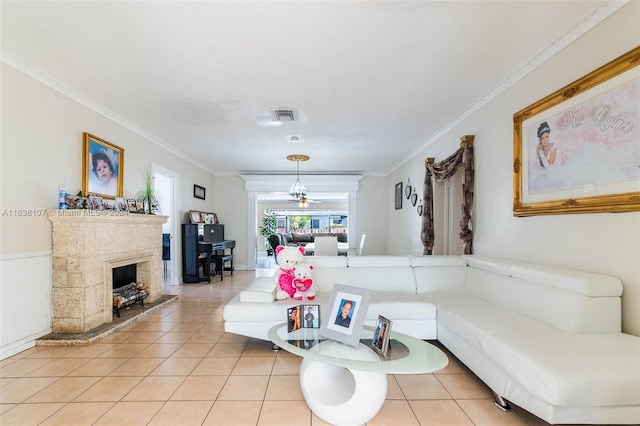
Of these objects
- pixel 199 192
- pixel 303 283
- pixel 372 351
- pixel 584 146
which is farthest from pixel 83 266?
pixel 584 146

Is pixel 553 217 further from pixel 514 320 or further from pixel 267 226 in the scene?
pixel 267 226

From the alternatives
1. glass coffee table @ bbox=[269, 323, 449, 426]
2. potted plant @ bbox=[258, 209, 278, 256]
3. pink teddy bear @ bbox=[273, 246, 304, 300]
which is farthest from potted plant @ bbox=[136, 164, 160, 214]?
potted plant @ bbox=[258, 209, 278, 256]

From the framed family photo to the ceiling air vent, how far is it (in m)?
2.05

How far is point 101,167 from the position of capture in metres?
3.66

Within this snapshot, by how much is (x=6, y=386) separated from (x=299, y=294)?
2.21 m

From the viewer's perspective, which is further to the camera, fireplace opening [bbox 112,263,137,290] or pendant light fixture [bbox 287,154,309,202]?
pendant light fixture [bbox 287,154,309,202]

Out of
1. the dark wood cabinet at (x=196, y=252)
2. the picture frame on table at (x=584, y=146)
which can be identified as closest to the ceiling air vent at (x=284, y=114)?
the picture frame on table at (x=584, y=146)

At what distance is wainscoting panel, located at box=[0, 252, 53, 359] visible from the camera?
2.55 meters

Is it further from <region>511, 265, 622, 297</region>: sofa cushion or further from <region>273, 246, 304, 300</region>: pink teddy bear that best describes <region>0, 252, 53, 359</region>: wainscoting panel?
<region>511, 265, 622, 297</region>: sofa cushion

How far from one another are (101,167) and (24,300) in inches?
63.6

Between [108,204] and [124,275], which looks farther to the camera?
[124,275]

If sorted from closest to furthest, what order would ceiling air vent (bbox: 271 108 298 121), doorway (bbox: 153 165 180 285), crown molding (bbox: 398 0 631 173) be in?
1. crown molding (bbox: 398 0 631 173)
2. ceiling air vent (bbox: 271 108 298 121)
3. doorway (bbox: 153 165 180 285)

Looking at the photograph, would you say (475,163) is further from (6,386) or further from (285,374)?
(6,386)

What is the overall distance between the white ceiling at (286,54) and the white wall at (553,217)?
0.14 metres
